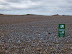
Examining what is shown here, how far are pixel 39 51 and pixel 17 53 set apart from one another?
127 centimetres

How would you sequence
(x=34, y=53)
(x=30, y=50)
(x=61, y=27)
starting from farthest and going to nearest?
(x=61, y=27) → (x=30, y=50) → (x=34, y=53)

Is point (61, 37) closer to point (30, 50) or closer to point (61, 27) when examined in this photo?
point (61, 27)

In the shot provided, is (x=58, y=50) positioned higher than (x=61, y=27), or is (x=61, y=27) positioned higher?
(x=61, y=27)

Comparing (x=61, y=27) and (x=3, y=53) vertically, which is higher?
(x=61, y=27)

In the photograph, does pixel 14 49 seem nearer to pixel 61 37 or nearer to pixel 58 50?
pixel 58 50

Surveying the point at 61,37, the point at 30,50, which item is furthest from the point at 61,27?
the point at 30,50

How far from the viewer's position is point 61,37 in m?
9.50

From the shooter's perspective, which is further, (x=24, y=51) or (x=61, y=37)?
(x=61, y=37)

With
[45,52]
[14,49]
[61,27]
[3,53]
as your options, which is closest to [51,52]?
[45,52]

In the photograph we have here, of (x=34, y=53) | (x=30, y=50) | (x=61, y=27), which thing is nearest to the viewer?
(x=34, y=53)

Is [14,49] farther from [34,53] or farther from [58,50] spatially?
[58,50]

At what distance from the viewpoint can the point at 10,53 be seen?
6180 millimetres

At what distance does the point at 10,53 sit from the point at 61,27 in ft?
15.9

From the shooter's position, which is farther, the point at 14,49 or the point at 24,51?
the point at 14,49
